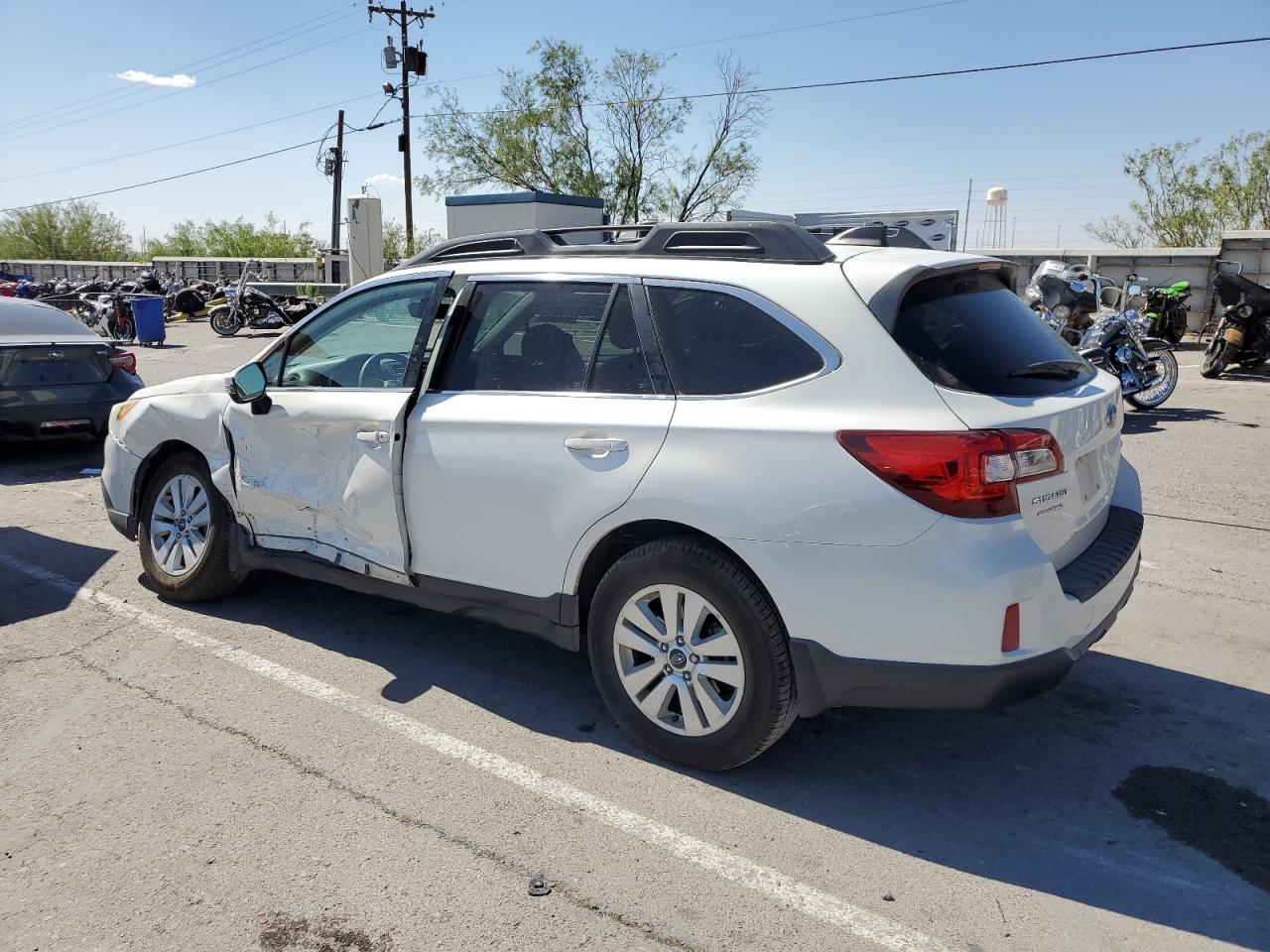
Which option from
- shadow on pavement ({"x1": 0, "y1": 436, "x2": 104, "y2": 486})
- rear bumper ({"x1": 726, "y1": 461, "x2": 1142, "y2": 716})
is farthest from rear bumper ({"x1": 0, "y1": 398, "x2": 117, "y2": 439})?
rear bumper ({"x1": 726, "y1": 461, "x2": 1142, "y2": 716})

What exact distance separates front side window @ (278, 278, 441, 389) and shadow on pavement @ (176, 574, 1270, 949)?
1.27m

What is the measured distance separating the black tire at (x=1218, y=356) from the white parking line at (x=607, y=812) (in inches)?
534

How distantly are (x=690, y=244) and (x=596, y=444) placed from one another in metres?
0.87

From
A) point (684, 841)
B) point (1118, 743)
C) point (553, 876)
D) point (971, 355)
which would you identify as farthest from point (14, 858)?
point (1118, 743)

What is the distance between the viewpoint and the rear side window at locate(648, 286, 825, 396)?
3.29 metres

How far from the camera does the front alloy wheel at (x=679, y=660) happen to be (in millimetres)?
3322

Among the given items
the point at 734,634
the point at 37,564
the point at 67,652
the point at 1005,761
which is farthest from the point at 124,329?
the point at 1005,761

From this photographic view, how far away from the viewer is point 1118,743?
3713mm

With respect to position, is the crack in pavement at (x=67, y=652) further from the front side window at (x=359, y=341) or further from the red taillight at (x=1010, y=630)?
the red taillight at (x=1010, y=630)

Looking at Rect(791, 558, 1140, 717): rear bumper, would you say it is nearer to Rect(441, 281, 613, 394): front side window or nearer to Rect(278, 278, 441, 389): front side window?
Rect(441, 281, 613, 394): front side window

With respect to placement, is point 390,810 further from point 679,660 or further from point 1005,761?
point 1005,761

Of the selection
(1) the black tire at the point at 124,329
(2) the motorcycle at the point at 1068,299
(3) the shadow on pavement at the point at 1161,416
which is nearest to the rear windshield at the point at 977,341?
(3) the shadow on pavement at the point at 1161,416

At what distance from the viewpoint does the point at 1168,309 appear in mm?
15711

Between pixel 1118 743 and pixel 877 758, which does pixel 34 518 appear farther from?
pixel 1118 743
